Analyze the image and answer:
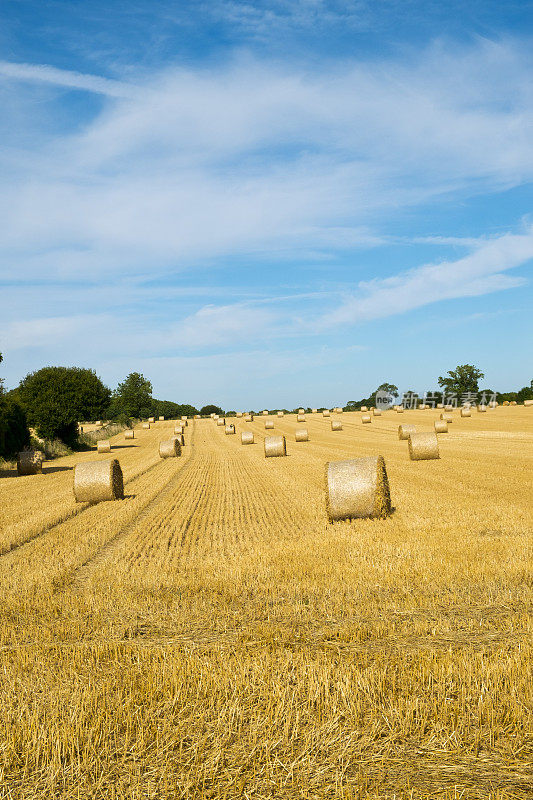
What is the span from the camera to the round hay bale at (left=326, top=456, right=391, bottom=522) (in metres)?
12.8

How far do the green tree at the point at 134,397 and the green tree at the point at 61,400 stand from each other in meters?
48.1

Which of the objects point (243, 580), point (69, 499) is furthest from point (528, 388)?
point (243, 580)

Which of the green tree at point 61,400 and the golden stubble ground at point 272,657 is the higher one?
the green tree at point 61,400

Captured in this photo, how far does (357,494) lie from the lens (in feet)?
41.9

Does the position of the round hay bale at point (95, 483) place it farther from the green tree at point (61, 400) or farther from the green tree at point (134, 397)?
the green tree at point (134, 397)

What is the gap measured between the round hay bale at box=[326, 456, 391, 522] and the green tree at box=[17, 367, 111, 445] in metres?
34.3

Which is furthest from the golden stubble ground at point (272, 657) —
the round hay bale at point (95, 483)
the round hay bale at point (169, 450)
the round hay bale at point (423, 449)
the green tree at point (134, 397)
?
the green tree at point (134, 397)

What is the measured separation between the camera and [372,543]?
10.5m

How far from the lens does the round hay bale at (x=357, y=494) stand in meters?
12.8

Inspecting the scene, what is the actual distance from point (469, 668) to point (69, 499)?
48.9ft

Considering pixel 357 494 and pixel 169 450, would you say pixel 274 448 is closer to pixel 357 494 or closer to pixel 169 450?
pixel 169 450

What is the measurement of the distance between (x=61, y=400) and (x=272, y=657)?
4087cm

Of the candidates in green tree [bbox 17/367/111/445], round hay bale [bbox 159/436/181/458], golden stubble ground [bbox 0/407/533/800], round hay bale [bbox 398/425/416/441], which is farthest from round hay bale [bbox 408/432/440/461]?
green tree [bbox 17/367/111/445]

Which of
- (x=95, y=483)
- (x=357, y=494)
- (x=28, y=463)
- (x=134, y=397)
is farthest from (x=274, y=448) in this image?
(x=134, y=397)
